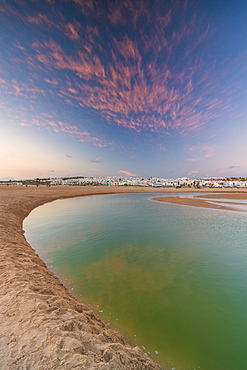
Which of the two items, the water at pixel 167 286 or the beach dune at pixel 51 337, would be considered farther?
the water at pixel 167 286

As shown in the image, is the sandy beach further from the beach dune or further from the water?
the water

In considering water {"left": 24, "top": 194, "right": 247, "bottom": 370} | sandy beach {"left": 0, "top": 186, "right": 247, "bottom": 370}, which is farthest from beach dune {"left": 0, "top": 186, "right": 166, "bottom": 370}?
water {"left": 24, "top": 194, "right": 247, "bottom": 370}

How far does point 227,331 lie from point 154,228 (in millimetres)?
11547

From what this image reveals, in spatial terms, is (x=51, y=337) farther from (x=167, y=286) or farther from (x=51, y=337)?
(x=167, y=286)

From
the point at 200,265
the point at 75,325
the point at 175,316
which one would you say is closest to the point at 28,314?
the point at 75,325

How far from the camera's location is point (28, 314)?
420 cm

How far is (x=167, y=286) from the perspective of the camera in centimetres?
727

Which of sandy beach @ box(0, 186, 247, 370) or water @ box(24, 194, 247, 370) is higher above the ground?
sandy beach @ box(0, 186, 247, 370)

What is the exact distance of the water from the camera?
455cm

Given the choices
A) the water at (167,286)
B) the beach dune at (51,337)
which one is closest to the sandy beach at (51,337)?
the beach dune at (51,337)

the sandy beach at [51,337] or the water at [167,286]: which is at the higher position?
the sandy beach at [51,337]

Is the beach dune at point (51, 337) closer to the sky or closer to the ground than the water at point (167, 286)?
closer to the sky

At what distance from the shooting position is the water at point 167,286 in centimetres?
455

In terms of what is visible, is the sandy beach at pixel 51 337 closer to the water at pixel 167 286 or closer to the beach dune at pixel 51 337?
the beach dune at pixel 51 337
